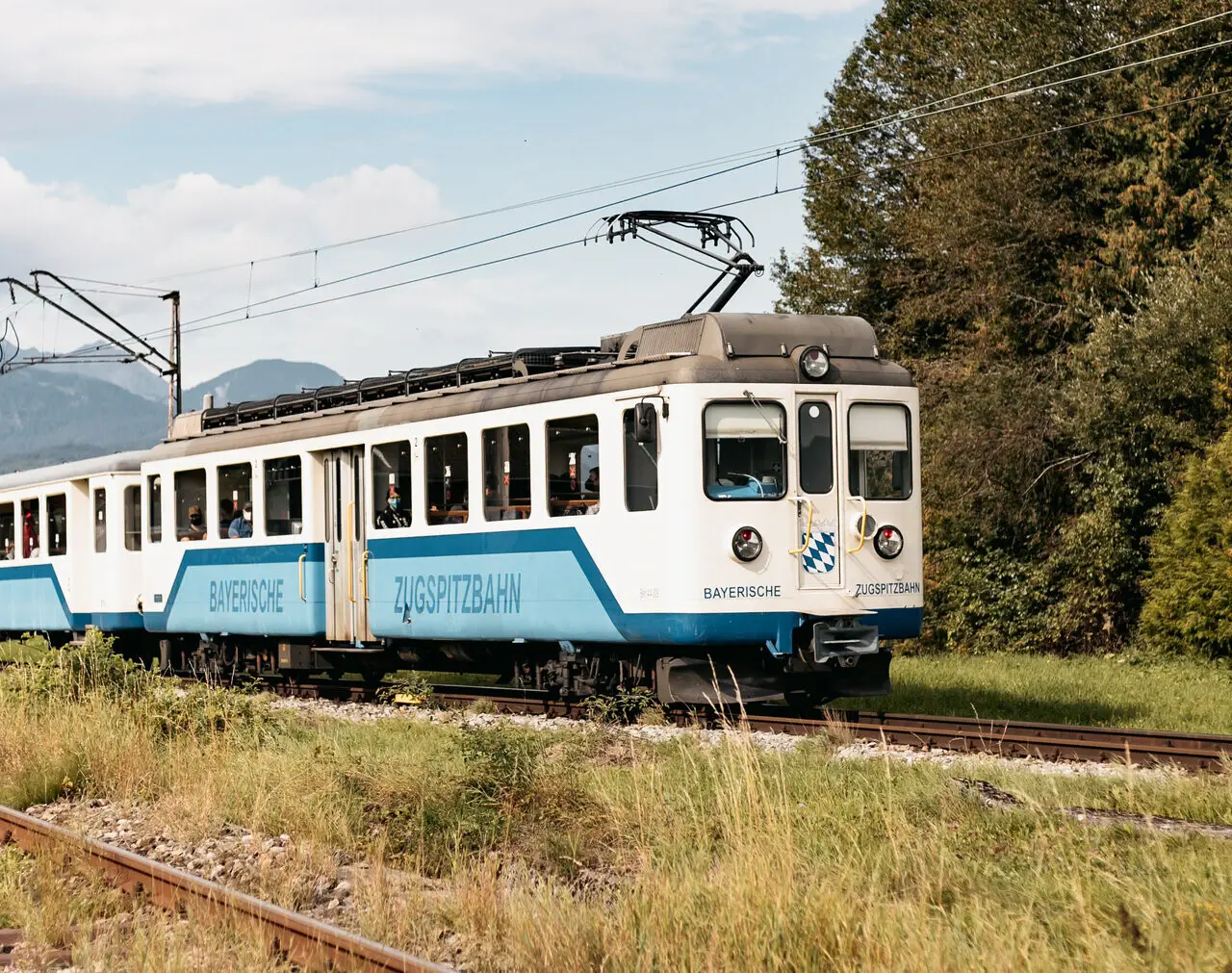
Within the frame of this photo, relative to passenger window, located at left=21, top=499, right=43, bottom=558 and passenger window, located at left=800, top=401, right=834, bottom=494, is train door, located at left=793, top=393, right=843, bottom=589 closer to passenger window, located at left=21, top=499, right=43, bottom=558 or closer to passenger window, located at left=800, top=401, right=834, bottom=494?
passenger window, located at left=800, top=401, right=834, bottom=494

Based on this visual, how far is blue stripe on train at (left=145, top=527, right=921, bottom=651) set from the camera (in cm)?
1352

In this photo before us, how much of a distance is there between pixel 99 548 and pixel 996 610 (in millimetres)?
13963

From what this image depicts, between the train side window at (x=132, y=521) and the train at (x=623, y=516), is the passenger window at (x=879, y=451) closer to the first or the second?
the train at (x=623, y=516)

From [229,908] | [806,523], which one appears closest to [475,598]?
[806,523]

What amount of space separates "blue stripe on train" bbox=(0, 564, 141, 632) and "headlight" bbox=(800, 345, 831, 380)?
12333 millimetres

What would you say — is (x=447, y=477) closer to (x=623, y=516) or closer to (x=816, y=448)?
(x=623, y=516)

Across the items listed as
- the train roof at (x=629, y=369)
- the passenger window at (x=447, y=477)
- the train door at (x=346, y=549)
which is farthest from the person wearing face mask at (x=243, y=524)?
the passenger window at (x=447, y=477)

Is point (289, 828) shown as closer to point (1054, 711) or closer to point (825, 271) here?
point (1054, 711)

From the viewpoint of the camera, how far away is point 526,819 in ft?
30.8

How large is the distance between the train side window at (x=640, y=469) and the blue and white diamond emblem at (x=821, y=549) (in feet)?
4.36

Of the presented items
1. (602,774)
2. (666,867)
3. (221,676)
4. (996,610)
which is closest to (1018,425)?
(996,610)

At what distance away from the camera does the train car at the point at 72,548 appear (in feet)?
73.6

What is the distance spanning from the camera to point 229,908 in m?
7.17

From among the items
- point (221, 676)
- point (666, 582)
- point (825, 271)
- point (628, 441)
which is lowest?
point (221, 676)
